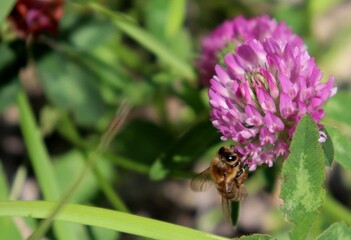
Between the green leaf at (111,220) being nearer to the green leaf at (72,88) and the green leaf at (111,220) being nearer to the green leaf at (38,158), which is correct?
the green leaf at (38,158)

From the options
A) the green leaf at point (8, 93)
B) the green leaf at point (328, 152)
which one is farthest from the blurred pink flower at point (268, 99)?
the green leaf at point (8, 93)

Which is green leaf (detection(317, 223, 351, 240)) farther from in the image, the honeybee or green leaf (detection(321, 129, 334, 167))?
the honeybee

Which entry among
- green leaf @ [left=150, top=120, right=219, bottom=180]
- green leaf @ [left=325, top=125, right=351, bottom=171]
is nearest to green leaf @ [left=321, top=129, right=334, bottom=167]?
green leaf @ [left=325, top=125, right=351, bottom=171]

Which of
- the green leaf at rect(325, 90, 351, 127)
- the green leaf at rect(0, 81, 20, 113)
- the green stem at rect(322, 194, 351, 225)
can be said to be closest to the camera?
the green leaf at rect(325, 90, 351, 127)

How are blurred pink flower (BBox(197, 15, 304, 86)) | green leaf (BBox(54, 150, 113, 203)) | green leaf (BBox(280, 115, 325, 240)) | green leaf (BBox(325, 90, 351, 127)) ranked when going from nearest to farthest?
1. green leaf (BBox(280, 115, 325, 240))
2. blurred pink flower (BBox(197, 15, 304, 86))
3. green leaf (BBox(325, 90, 351, 127))
4. green leaf (BBox(54, 150, 113, 203))

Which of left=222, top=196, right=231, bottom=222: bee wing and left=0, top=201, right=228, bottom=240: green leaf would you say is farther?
left=222, top=196, right=231, bottom=222: bee wing
